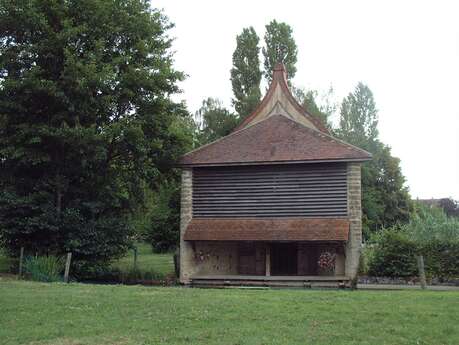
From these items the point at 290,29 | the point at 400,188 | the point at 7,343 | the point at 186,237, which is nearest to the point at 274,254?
the point at 186,237

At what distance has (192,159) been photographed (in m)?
26.4

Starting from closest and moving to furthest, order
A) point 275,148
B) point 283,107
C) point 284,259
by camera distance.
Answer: point 275,148, point 284,259, point 283,107

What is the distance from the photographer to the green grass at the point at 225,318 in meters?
9.38

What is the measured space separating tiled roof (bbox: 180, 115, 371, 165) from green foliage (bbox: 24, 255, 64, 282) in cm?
773

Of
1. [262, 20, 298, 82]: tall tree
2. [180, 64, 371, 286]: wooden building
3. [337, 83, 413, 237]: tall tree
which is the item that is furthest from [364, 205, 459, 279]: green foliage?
[262, 20, 298, 82]: tall tree

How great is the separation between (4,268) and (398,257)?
16432 mm

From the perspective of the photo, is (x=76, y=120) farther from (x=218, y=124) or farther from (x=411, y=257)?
(x=218, y=124)

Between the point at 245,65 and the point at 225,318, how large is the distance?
39131mm

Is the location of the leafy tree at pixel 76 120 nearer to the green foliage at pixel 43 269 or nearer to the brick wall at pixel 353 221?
the green foliage at pixel 43 269

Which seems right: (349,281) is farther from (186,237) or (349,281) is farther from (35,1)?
(35,1)

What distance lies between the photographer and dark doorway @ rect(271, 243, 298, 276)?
90.5 ft

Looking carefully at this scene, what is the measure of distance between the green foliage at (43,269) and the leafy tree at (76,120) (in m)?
1.99

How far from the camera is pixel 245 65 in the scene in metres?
48.2

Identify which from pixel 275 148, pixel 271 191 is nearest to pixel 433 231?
pixel 271 191
